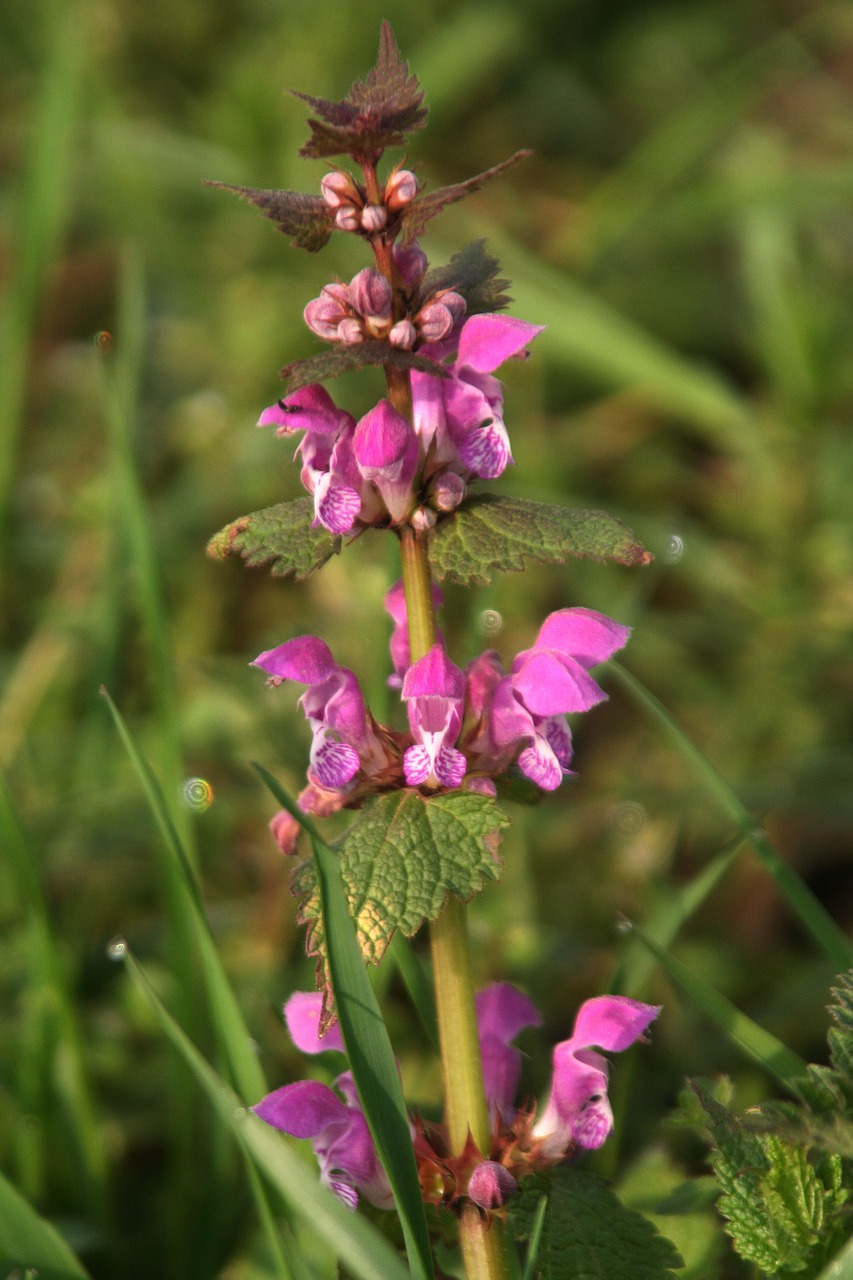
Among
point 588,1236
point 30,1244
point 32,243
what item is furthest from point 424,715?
point 32,243

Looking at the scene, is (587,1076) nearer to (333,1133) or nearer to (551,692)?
(333,1133)

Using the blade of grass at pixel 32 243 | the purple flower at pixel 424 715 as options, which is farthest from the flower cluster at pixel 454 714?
the blade of grass at pixel 32 243

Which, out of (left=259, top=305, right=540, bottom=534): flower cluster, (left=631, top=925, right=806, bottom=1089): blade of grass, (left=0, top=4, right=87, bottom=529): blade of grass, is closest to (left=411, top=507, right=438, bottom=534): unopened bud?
(left=259, top=305, right=540, bottom=534): flower cluster

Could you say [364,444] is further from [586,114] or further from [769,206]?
[586,114]

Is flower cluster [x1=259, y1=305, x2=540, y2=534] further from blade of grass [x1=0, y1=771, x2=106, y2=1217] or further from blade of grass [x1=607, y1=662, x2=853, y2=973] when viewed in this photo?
blade of grass [x1=0, y1=771, x2=106, y2=1217]

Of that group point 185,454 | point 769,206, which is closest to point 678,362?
point 769,206
